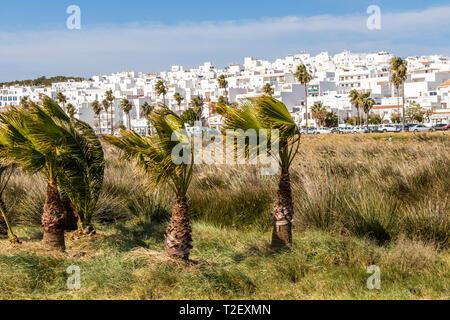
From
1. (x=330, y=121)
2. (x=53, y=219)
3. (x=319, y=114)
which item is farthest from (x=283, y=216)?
(x=319, y=114)

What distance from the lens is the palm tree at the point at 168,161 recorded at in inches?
268

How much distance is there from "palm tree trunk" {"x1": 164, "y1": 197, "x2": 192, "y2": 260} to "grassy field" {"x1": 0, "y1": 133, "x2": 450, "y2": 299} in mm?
205

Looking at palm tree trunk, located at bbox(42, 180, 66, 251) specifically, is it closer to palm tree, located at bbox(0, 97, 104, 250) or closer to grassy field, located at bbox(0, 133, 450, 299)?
palm tree, located at bbox(0, 97, 104, 250)

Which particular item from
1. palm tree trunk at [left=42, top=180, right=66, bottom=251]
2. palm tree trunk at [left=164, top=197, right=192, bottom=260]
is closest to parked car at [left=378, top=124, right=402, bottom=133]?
palm tree trunk at [left=42, top=180, right=66, bottom=251]

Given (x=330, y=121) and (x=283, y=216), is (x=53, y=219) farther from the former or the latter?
(x=330, y=121)

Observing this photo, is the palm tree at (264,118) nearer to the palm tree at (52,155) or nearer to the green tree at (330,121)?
the palm tree at (52,155)

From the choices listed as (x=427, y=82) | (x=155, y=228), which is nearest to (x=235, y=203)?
(x=155, y=228)

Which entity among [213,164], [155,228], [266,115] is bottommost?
[155,228]

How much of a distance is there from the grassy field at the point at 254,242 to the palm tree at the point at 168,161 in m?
0.29

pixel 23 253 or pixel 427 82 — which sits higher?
pixel 427 82

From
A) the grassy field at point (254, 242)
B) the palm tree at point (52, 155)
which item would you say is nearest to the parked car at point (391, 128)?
the grassy field at point (254, 242)

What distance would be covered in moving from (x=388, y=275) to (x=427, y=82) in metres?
109
